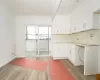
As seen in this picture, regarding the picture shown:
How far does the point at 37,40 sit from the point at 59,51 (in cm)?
185

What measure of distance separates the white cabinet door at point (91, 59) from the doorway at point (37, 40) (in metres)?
3.92

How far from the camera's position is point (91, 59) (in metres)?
3.49

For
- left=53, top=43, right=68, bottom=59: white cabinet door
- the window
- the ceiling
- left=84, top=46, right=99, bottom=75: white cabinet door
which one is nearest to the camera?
left=84, top=46, right=99, bottom=75: white cabinet door

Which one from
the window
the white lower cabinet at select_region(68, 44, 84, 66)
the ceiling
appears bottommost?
the white lower cabinet at select_region(68, 44, 84, 66)

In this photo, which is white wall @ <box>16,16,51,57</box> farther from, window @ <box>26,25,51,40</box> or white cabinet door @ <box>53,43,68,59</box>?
white cabinet door @ <box>53,43,68,59</box>

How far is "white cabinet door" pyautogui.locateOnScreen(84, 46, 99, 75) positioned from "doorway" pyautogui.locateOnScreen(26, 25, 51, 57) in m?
3.92

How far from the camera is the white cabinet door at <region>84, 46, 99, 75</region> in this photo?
3467 mm

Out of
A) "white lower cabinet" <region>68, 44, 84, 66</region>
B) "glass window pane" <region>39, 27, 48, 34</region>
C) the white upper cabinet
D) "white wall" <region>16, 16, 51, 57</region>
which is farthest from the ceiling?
"glass window pane" <region>39, 27, 48, 34</region>

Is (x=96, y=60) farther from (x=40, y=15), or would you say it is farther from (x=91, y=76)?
(x=40, y=15)

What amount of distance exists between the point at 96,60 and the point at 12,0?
390 centimetres

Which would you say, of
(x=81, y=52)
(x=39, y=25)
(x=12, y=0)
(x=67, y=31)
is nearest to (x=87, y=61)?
(x=81, y=52)

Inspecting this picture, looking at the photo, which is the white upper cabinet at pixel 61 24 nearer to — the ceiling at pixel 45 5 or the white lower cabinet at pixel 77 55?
the ceiling at pixel 45 5

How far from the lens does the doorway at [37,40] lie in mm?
6996

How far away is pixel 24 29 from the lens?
6.68 meters
